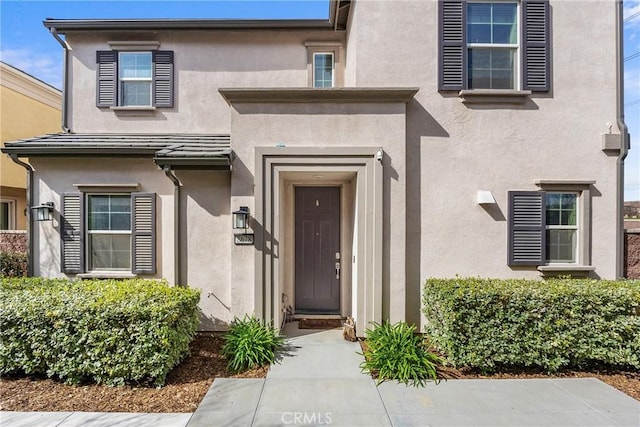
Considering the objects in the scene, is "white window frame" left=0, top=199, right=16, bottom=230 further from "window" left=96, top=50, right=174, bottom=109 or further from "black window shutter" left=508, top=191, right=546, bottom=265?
"black window shutter" left=508, top=191, right=546, bottom=265

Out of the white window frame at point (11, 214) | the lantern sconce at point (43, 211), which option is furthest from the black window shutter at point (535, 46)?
the white window frame at point (11, 214)


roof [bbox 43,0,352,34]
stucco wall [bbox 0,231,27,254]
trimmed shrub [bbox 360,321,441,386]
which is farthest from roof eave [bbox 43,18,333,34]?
trimmed shrub [bbox 360,321,441,386]

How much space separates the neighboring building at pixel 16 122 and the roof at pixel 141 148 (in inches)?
241

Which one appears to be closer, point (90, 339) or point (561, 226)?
point (90, 339)

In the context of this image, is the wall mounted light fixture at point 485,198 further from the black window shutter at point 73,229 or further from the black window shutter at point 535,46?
the black window shutter at point 73,229

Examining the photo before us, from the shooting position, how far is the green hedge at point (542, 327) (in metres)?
4.42

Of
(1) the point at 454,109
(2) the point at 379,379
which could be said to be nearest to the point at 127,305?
(2) the point at 379,379

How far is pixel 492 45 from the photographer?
5.78m

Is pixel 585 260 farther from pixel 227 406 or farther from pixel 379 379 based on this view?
pixel 227 406

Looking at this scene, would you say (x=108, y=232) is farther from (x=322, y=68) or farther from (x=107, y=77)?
(x=322, y=68)

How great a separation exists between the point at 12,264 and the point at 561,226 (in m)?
11.3

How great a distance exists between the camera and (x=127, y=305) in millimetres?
4211

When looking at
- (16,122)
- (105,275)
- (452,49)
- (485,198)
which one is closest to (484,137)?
(485,198)

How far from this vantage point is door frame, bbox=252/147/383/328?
539 cm
